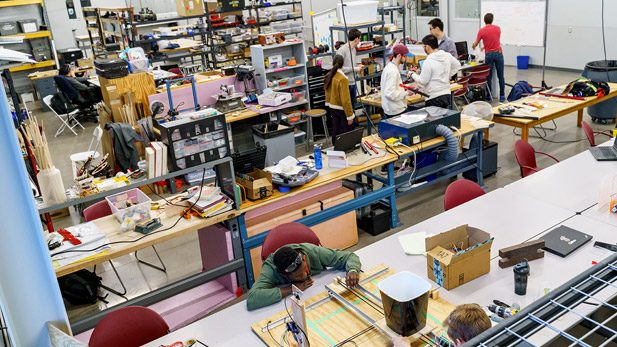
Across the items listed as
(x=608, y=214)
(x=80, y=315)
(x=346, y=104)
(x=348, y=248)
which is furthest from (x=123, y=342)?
(x=346, y=104)

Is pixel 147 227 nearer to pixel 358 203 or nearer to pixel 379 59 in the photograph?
pixel 358 203

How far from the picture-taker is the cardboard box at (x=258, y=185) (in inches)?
177

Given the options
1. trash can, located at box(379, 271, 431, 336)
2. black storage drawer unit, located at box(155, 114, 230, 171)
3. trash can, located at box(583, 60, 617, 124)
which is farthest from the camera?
trash can, located at box(583, 60, 617, 124)

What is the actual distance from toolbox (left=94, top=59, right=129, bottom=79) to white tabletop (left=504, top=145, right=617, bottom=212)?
485cm

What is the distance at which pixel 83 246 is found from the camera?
3.89 metres

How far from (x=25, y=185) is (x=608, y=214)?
372 cm

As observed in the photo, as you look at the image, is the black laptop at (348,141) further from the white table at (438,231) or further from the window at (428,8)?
the window at (428,8)

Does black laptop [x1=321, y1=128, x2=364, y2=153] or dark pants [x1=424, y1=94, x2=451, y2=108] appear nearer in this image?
black laptop [x1=321, y1=128, x2=364, y2=153]

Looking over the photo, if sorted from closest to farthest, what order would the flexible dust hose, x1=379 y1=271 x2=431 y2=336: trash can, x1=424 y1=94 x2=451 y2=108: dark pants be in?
x1=379 y1=271 x2=431 y2=336: trash can → the flexible dust hose → x1=424 y1=94 x2=451 y2=108: dark pants

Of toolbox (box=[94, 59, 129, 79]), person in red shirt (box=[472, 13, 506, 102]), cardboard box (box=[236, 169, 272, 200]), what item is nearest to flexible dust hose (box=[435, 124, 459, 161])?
cardboard box (box=[236, 169, 272, 200])

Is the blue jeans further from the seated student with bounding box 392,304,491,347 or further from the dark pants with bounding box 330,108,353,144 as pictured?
the seated student with bounding box 392,304,491,347

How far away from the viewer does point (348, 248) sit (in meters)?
5.19

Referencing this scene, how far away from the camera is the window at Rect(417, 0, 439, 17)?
14195mm

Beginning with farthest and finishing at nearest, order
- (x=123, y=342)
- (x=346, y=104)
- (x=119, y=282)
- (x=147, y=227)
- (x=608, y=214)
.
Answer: (x=346, y=104)
(x=119, y=282)
(x=147, y=227)
(x=608, y=214)
(x=123, y=342)
